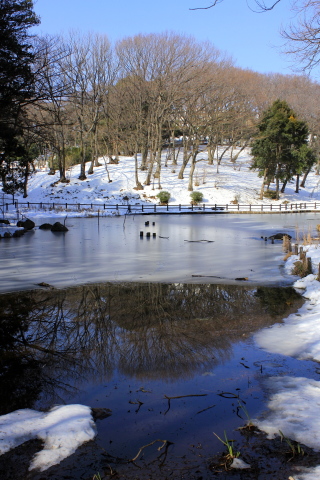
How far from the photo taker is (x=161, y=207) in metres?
48.4

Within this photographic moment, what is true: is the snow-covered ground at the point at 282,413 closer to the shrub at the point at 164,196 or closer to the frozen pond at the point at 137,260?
the frozen pond at the point at 137,260

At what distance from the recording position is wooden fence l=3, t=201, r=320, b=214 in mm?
44594

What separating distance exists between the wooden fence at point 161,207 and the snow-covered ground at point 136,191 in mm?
870

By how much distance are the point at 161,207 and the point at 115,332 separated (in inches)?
1632

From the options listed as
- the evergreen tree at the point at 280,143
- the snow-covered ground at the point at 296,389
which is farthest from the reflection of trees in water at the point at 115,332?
the evergreen tree at the point at 280,143

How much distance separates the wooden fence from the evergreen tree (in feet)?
15.8

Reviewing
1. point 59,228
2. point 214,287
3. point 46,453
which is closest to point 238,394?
point 46,453

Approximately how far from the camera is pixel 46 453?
383 cm

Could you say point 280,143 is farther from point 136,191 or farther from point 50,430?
point 50,430

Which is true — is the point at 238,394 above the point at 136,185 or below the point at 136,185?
below

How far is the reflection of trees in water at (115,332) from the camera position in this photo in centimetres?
567

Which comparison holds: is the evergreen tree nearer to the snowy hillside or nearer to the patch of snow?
the snowy hillside

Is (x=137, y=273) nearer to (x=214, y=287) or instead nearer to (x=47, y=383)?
(x=214, y=287)

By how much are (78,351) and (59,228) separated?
20995mm
